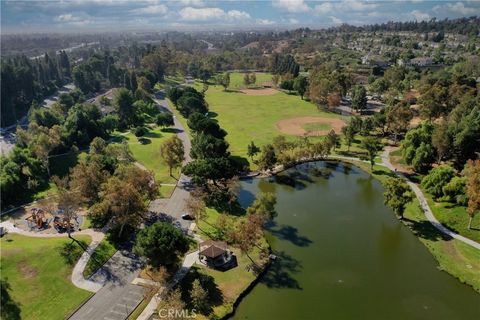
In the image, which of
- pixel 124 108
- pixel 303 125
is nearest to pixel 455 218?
pixel 303 125

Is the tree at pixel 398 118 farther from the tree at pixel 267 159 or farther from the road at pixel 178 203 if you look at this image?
the road at pixel 178 203

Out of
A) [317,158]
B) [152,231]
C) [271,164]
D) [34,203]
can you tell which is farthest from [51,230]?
[317,158]

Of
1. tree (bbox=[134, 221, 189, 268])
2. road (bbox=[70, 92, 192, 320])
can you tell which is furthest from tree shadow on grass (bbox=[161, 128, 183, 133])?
tree (bbox=[134, 221, 189, 268])

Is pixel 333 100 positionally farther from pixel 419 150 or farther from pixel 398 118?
pixel 419 150

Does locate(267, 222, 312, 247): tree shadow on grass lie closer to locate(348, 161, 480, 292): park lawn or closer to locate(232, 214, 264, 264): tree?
locate(232, 214, 264, 264): tree

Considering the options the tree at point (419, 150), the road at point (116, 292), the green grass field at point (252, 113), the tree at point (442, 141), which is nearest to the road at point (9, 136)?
the green grass field at point (252, 113)
